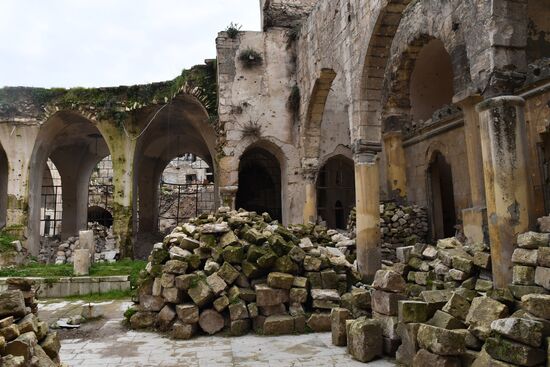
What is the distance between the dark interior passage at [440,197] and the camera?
12195 millimetres

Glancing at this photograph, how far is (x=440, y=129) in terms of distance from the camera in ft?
38.7

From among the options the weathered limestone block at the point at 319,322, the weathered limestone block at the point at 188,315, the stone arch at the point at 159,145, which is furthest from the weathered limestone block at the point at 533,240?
the stone arch at the point at 159,145

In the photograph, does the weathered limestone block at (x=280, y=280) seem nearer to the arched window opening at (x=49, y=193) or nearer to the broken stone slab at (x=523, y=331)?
the broken stone slab at (x=523, y=331)

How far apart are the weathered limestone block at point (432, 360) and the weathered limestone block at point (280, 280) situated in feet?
8.38

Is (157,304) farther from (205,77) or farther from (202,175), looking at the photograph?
(202,175)

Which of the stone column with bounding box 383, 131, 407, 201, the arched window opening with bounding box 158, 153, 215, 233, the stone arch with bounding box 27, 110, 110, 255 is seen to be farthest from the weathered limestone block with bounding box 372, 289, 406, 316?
the arched window opening with bounding box 158, 153, 215, 233

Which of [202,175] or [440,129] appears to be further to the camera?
[202,175]

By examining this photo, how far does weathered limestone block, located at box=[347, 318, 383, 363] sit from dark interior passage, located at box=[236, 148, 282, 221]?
13.5 m

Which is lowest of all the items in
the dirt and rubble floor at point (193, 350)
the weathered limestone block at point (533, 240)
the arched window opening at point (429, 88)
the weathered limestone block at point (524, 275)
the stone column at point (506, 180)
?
the dirt and rubble floor at point (193, 350)

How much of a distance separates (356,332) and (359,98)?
18.3 ft

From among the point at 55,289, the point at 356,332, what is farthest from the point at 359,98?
the point at 55,289

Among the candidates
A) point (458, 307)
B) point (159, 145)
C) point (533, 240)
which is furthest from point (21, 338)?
point (159, 145)

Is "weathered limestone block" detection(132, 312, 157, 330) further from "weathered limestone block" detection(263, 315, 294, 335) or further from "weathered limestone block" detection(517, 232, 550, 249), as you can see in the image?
"weathered limestone block" detection(517, 232, 550, 249)

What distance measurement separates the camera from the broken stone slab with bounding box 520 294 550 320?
12.1 ft
